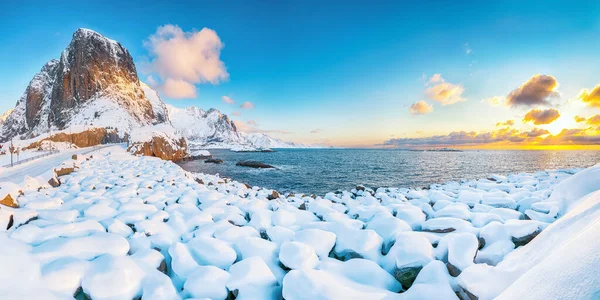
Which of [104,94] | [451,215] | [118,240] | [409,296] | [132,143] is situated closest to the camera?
[409,296]

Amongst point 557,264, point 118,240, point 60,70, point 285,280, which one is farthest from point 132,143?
point 60,70

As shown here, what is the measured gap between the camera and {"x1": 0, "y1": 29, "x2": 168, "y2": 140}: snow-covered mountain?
98.4 metres

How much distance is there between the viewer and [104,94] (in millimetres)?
104000

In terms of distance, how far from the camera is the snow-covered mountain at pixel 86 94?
98.4 m

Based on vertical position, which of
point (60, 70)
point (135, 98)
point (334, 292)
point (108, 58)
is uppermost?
point (108, 58)

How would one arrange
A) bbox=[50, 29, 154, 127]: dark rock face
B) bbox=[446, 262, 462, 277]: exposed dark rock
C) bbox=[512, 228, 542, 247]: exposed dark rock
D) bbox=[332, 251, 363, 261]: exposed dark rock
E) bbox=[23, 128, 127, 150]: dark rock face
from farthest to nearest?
bbox=[50, 29, 154, 127]: dark rock face < bbox=[23, 128, 127, 150]: dark rock face < bbox=[332, 251, 363, 261]: exposed dark rock < bbox=[512, 228, 542, 247]: exposed dark rock < bbox=[446, 262, 462, 277]: exposed dark rock

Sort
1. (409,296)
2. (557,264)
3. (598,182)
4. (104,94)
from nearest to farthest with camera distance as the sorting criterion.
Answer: (557,264) → (409,296) → (598,182) → (104,94)

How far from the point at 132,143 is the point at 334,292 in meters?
51.8

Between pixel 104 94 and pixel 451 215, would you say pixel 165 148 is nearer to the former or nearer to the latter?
pixel 451 215

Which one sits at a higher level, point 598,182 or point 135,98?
point 135,98

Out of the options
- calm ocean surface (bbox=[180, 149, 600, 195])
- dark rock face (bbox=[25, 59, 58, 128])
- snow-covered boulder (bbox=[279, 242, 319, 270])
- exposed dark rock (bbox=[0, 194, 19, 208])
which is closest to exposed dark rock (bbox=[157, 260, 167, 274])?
snow-covered boulder (bbox=[279, 242, 319, 270])

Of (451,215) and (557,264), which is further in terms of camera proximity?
(451,215)

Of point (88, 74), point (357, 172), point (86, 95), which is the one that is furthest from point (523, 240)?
point (88, 74)

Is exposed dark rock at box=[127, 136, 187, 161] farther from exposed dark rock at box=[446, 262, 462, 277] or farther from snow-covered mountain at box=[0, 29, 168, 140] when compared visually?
snow-covered mountain at box=[0, 29, 168, 140]
